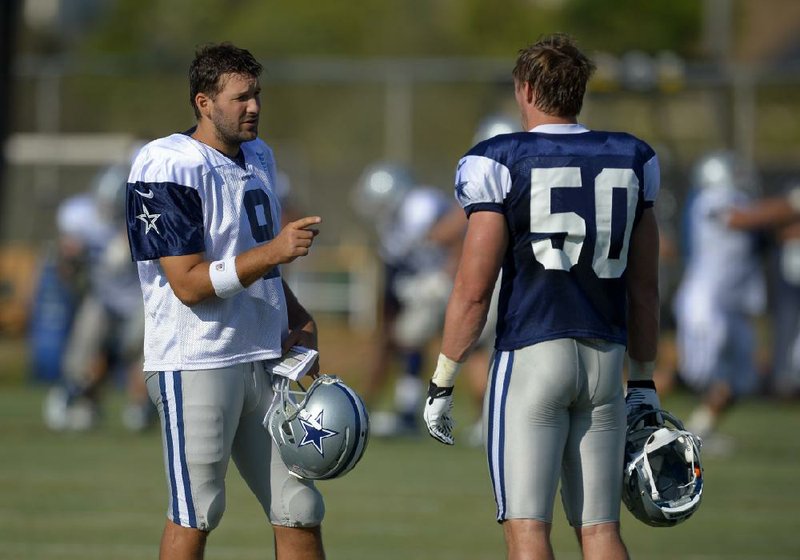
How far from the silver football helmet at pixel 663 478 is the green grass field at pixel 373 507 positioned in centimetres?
207

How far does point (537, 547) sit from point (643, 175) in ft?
Answer: 3.97

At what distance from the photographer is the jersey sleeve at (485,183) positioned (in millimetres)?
4621

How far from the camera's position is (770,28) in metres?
35.9

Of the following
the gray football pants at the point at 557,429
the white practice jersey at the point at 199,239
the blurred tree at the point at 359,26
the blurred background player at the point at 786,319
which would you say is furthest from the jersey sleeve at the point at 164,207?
the blurred tree at the point at 359,26

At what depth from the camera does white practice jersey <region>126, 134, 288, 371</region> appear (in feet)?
15.4

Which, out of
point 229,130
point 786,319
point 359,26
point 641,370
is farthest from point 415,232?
point 359,26

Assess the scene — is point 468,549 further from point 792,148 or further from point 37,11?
point 37,11

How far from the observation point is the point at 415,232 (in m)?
11.8

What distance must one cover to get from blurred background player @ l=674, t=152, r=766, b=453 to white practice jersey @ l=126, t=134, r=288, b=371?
6.56 m

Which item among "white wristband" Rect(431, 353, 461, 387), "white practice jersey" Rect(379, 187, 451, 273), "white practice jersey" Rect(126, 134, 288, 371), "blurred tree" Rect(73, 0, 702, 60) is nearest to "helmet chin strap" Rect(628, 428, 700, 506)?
"white wristband" Rect(431, 353, 461, 387)

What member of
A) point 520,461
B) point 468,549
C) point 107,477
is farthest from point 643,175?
point 107,477

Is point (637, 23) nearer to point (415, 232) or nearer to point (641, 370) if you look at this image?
point (415, 232)

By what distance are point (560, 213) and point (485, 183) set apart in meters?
0.25

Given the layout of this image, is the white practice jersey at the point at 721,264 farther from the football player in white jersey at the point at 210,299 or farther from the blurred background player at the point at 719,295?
the football player in white jersey at the point at 210,299
